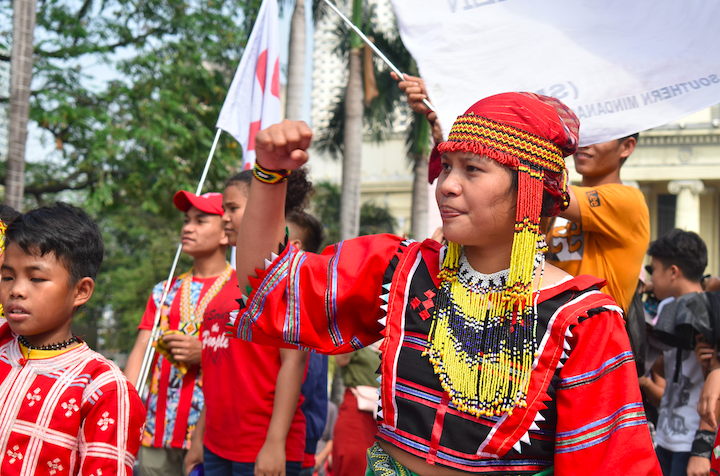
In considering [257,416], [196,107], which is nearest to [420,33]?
[257,416]

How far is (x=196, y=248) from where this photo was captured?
407 centimetres

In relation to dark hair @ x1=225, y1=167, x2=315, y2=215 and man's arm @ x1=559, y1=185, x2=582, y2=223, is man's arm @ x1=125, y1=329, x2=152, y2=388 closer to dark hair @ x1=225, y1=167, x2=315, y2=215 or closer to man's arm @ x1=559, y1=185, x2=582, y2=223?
dark hair @ x1=225, y1=167, x2=315, y2=215

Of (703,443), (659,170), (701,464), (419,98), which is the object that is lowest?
(701,464)

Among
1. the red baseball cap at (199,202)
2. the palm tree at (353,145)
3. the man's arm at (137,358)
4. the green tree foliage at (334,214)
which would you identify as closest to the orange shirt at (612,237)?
the red baseball cap at (199,202)

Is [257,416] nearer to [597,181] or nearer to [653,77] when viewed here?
[597,181]

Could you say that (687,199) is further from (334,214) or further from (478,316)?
(478,316)

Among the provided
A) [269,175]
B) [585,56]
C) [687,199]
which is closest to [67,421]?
[269,175]

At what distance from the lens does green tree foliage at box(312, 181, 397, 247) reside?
2004 centimetres

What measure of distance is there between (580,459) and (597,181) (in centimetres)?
177

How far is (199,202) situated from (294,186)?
1026 millimetres

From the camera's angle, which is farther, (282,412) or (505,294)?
(282,412)

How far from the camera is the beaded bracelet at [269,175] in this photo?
1.75m

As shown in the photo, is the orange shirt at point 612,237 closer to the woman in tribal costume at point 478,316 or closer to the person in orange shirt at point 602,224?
the person in orange shirt at point 602,224

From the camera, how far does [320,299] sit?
1854 millimetres
